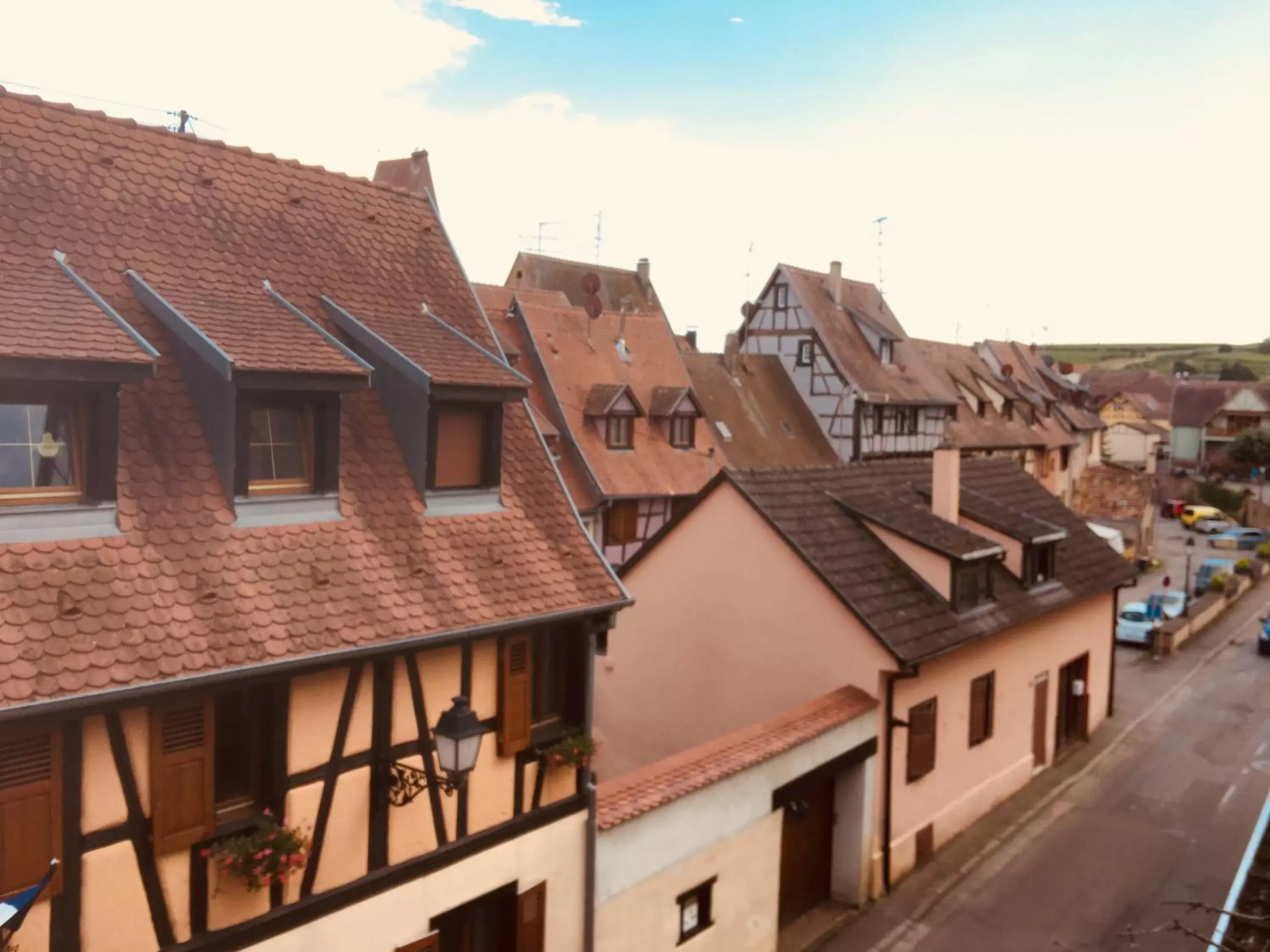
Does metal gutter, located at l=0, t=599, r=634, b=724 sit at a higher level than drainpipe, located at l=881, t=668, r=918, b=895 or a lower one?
higher

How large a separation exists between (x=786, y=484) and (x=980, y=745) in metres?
5.87

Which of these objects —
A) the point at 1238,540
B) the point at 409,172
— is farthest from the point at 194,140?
the point at 1238,540

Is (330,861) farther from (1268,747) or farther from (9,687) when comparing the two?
(1268,747)

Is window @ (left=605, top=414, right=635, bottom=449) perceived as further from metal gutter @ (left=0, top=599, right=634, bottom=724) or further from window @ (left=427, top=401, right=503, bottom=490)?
metal gutter @ (left=0, top=599, right=634, bottom=724)

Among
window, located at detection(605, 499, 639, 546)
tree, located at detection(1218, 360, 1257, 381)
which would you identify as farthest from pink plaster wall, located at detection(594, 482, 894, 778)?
tree, located at detection(1218, 360, 1257, 381)

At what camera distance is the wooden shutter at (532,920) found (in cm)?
1010

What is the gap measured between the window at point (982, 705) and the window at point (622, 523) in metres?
11.9

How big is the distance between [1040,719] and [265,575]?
17508 mm

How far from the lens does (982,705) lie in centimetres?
1883

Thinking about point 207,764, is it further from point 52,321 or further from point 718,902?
point 718,902

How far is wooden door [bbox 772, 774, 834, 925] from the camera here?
582 inches

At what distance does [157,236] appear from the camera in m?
9.53

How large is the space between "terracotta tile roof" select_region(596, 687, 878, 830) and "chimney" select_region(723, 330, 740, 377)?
77.7 ft

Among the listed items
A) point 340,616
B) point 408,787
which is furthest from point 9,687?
point 408,787
